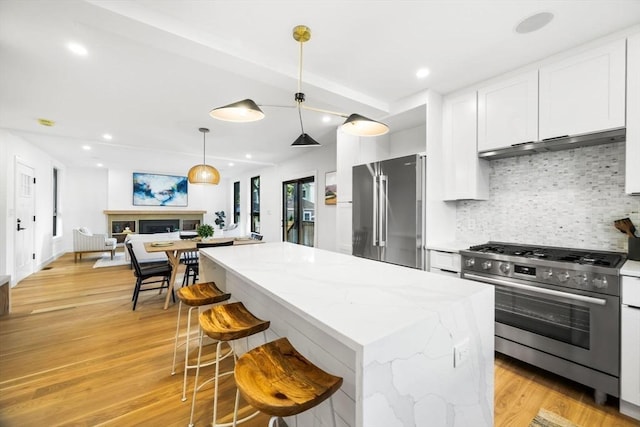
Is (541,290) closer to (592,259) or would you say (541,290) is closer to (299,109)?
(592,259)

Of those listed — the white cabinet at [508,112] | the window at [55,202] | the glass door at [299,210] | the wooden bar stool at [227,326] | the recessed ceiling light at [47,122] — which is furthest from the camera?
the window at [55,202]

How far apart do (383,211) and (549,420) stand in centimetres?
202

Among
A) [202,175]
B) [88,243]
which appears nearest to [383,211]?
[202,175]

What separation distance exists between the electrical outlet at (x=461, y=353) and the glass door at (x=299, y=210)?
4.54 m

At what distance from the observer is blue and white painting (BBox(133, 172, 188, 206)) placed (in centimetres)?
881

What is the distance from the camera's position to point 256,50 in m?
2.19

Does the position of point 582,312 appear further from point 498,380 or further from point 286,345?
point 286,345

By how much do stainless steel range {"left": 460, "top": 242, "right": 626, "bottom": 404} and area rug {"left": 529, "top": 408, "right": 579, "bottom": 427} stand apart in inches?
14.3

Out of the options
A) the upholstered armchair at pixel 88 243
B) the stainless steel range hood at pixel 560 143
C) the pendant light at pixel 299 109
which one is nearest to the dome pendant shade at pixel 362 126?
the pendant light at pixel 299 109

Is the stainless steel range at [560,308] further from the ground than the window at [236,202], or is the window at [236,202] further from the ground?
the window at [236,202]

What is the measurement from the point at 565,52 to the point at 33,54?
435 cm

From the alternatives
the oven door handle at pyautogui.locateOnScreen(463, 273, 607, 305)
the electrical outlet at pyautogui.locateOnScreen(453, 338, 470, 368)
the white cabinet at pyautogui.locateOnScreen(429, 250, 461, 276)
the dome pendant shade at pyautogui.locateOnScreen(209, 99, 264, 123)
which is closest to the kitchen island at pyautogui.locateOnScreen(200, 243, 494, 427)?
the electrical outlet at pyautogui.locateOnScreen(453, 338, 470, 368)

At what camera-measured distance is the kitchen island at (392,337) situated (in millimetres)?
822

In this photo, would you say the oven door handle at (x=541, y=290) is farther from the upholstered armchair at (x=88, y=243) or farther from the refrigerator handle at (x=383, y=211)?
the upholstered armchair at (x=88, y=243)
